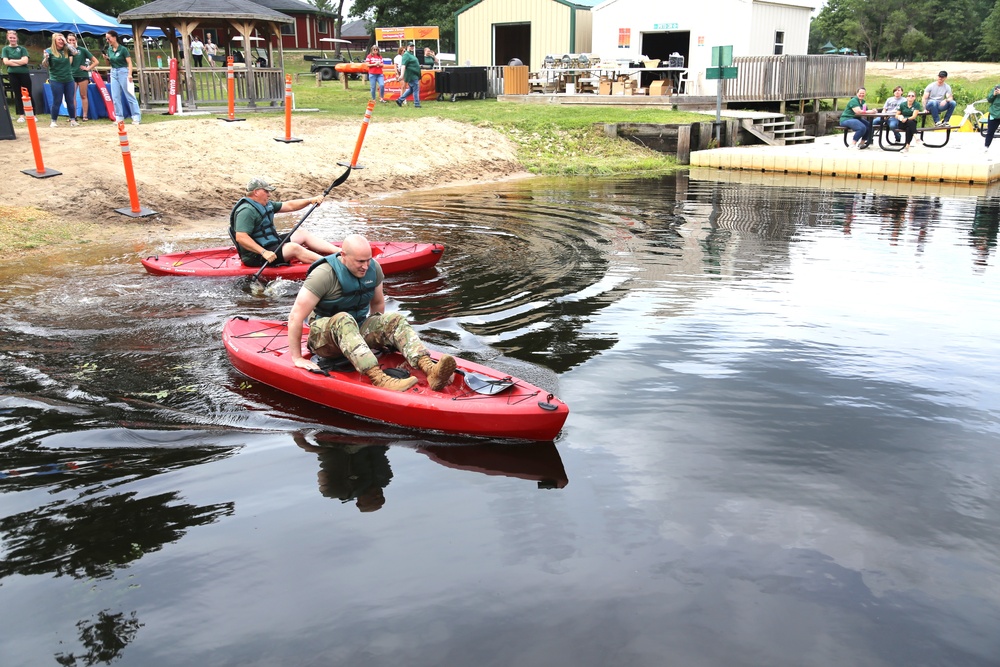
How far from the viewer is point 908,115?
21.2 meters

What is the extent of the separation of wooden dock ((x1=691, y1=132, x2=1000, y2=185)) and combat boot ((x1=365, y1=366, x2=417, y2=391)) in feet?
56.0

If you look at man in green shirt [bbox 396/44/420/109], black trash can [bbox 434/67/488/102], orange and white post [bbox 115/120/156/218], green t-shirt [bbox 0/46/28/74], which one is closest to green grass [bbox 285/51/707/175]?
man in green shirt [bbox 396/44/420/109]

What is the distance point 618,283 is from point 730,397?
12.5 ft

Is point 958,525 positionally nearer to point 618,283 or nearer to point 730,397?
point 730,397

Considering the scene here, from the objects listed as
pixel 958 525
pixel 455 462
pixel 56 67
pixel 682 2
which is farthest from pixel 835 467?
pixel 682 2

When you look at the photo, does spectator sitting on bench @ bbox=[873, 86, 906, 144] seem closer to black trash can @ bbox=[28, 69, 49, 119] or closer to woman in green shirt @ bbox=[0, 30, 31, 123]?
woman in green shirt @ bbox=[0, 30, 31, 123]

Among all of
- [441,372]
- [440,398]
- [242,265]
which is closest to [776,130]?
[242,265]

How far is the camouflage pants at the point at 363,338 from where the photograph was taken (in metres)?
6.64

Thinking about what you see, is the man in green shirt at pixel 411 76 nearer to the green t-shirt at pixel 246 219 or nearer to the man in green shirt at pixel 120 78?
the man in green shirt at pixel 120 78

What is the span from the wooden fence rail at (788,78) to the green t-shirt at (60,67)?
17630 millimetres

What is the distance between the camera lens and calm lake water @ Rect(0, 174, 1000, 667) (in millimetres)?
4379

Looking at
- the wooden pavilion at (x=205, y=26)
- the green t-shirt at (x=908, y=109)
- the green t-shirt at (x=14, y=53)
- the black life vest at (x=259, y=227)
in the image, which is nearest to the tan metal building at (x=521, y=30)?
the wooden pavilion at (x=205, y=26)

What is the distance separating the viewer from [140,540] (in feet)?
16.7

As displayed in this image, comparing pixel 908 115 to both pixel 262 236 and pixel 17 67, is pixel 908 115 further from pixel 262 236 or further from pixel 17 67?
pixel 17 67
